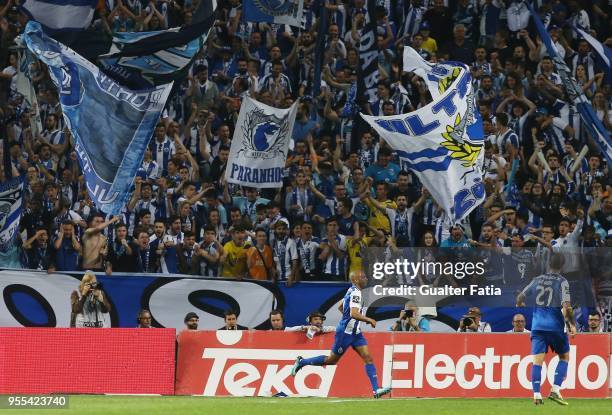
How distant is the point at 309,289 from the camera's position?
24.2m

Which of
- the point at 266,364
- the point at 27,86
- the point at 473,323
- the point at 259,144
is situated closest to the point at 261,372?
the point at 266,364

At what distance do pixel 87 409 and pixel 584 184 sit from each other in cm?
1130

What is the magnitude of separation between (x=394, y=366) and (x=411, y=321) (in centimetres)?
123

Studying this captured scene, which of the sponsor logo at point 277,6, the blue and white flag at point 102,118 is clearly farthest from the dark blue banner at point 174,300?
the sponsor logo at point 277,6

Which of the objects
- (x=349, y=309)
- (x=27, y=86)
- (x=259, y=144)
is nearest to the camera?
(x=349, y=309)

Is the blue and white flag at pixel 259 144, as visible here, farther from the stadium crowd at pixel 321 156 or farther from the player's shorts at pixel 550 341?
the player's shorts at pixel 550 341

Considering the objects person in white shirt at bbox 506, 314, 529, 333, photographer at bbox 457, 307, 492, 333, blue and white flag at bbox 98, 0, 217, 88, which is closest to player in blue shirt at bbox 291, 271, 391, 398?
photographer at bbox 457, 307, 492, 333

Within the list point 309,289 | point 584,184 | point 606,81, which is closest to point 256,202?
point 309,289

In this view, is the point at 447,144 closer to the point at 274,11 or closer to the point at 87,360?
the point at 274,11

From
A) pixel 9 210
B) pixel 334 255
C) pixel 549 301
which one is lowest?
pixel 549 301

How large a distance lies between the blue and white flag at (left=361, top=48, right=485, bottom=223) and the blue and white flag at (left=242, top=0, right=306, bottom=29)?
4991 mm

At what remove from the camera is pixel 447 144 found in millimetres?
23266

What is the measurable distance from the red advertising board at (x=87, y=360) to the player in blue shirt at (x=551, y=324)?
545 cm

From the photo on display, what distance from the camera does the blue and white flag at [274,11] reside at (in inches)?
1091
